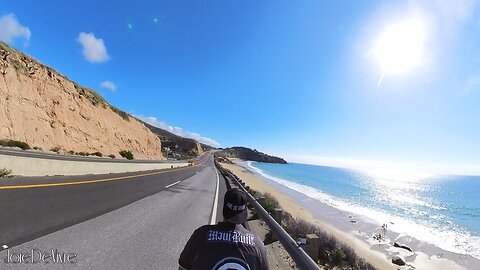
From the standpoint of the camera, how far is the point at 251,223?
436 inches

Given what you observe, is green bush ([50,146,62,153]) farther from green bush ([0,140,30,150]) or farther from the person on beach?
the person on beach

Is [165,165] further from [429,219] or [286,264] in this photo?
[286,264]

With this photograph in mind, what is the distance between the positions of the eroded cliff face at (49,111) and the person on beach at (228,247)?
3526cm

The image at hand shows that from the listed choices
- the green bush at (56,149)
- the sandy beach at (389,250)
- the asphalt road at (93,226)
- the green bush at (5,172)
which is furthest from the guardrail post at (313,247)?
the green bush at (56,149)

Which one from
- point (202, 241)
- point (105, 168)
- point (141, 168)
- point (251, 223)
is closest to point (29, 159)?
point (105, 168)

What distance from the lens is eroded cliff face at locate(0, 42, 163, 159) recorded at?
32.3m

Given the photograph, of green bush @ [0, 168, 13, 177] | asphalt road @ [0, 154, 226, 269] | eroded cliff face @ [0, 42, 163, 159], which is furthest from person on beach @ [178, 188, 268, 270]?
eroded cliff face @ [0, 42, 163, 159]

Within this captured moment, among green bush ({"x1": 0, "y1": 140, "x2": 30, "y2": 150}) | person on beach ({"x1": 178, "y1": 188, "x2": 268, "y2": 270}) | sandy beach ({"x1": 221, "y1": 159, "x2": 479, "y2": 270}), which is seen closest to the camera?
person on beach ({"x1": 178, "y1": 188, "x2": 268, "y2": 270})

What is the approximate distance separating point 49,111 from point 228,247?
137 feet

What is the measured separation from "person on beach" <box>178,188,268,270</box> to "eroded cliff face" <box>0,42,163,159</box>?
3526 cm

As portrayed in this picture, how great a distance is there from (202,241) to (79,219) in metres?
6.22

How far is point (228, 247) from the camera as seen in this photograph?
2680 millimetres

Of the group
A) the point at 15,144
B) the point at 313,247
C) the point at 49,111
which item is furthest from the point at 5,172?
the point at 49,111

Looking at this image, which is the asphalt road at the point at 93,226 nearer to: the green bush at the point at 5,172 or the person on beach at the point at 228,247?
the green bush at the point at 5,172
